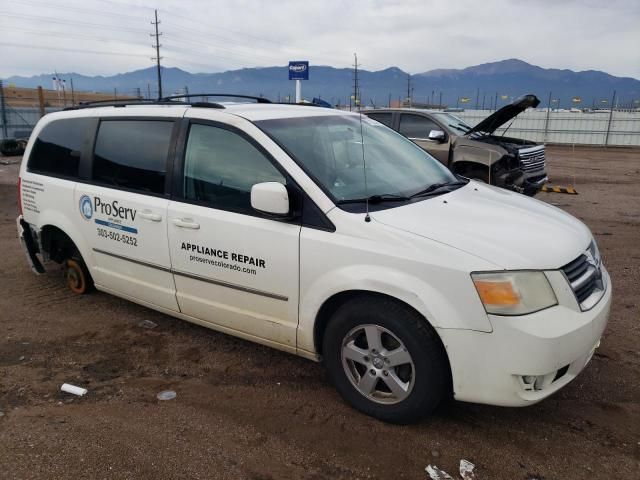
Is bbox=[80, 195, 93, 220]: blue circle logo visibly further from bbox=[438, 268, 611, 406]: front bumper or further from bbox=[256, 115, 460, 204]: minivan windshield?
bbox=[438, 268, 611, 406]: front bumper

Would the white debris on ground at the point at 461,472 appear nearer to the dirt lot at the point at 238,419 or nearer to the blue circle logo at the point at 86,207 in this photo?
the dirt lot at the point at 238,419

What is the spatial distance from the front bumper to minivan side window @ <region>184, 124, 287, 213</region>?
4.73ft

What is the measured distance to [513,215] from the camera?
3.18m

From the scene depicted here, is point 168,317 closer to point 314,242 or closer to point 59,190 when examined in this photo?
point 59,190

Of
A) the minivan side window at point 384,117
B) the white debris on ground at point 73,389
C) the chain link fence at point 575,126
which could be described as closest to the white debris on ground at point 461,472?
the white debris on ground at point 73,389

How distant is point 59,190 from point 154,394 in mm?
2160

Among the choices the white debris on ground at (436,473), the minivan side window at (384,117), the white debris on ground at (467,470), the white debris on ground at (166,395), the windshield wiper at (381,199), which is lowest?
the white debris on ground at (166,395)

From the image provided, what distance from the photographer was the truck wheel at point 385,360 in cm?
269

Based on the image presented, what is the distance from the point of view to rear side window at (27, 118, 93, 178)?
4.39 m

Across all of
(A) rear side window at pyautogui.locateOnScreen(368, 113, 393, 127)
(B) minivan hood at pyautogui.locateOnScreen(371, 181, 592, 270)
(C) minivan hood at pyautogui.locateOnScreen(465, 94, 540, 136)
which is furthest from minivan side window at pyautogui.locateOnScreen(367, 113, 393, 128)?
(B) minivan hood at pyautogui.locateOnScreen(371, 181, 592, 270)

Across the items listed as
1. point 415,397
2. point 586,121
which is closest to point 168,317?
point 415,397

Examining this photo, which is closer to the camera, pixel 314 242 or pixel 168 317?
pixel 314 242

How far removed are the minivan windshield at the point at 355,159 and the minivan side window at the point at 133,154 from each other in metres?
0.88

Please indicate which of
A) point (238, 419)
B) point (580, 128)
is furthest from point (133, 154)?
point (580, 128)
